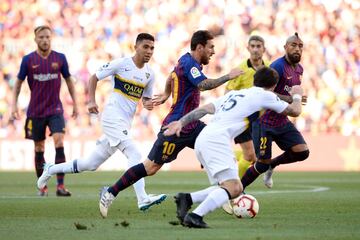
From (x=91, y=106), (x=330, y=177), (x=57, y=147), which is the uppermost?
(x=91, y=106)

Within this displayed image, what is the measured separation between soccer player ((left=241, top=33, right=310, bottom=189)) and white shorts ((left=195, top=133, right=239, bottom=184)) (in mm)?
4023

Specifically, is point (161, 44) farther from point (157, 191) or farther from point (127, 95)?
point (127, 95)

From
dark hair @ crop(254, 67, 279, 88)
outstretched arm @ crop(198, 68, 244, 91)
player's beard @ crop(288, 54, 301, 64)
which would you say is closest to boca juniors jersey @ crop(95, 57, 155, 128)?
outstretched arm @ crop(198, 68, 244, 91)

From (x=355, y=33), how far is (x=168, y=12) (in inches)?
234

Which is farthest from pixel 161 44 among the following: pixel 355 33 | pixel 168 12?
pixel 355 33

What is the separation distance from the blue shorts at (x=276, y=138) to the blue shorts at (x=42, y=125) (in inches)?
128

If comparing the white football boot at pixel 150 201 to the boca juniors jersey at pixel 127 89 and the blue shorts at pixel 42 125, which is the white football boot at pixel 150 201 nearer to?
the boca juniors jersey at pixel 127 89

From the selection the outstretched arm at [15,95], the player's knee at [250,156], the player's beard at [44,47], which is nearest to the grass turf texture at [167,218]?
the player's knee at [250,156]

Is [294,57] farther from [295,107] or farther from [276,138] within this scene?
[295,107]

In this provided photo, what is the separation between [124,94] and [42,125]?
321cm

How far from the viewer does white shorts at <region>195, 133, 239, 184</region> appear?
8875 mm

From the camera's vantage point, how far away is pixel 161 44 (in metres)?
28.3

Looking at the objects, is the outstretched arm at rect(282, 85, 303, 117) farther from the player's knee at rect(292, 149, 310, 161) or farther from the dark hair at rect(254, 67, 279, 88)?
the player's knee at rect(292, 149, 310, 161)

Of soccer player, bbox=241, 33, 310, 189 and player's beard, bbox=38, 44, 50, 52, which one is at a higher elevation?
player's beard, bbox=38, 44, 50, 52
